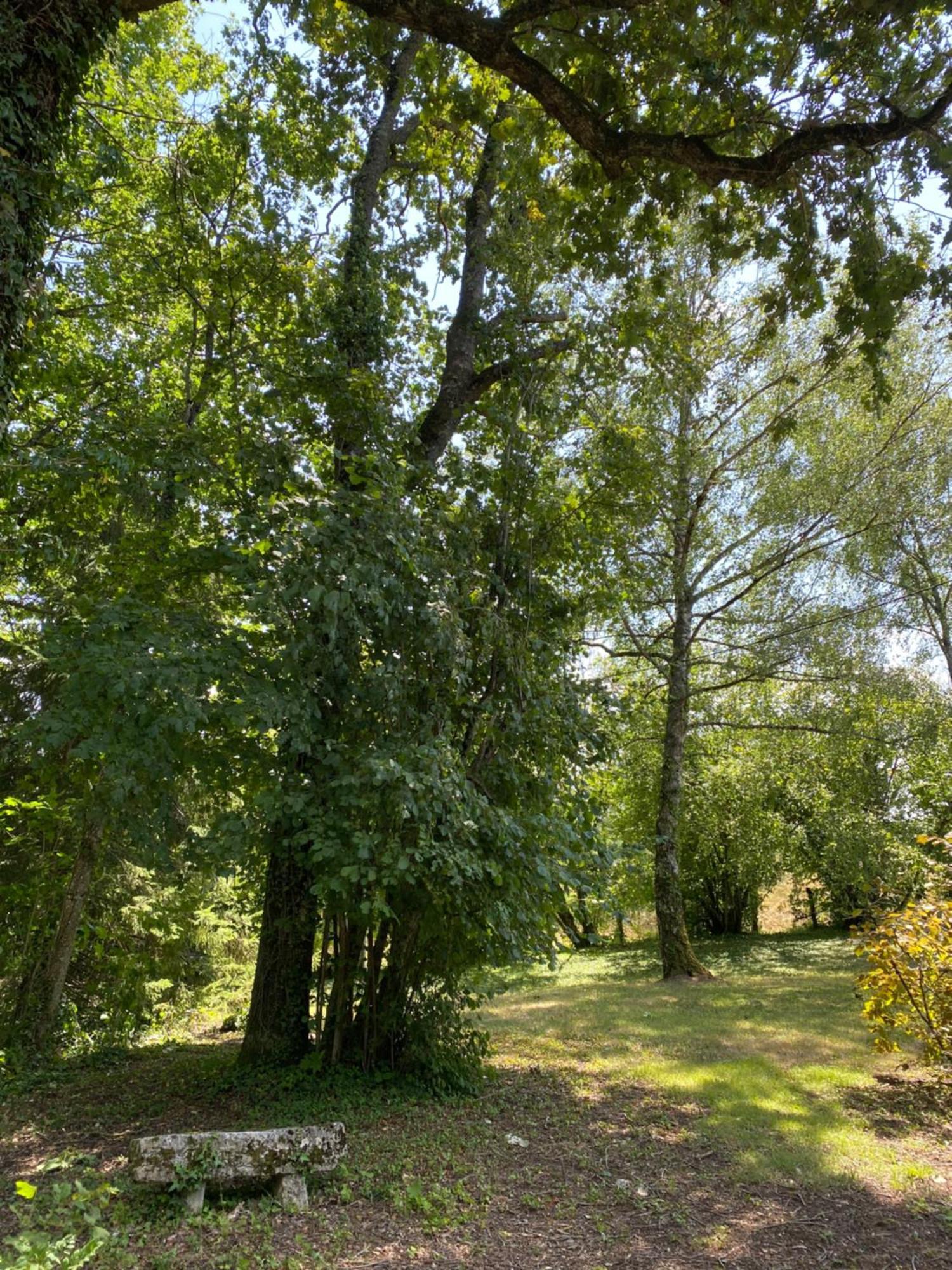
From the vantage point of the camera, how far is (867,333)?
460cm

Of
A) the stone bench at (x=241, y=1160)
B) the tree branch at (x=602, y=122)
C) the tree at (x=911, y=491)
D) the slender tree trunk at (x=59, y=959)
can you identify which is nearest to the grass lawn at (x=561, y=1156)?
the stone bench at (x=241, y=1160)

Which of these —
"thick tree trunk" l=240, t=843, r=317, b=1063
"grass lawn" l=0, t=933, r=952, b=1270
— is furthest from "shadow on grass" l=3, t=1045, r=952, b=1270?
"thick tree trunk" l=240, t=843, r=317, b=1063

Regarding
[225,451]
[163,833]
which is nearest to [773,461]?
[225,451]

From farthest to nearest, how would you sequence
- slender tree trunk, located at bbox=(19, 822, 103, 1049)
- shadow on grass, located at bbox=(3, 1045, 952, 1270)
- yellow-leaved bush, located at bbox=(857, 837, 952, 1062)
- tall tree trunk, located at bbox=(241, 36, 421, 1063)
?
slender tree trunk, located at bbox=(19, 822, 103, 1049), tall tree trunk, located at bbox=(241, 36, 421, 1063), yellow-leaved bush, located at bbox=(857, 837, 952, 1062), shadow on grass, located at bbox=(3, 1045, 952, 1270)

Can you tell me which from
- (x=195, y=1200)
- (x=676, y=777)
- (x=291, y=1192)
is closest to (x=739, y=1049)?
(x=676, y=777)

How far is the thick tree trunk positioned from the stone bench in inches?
77.5

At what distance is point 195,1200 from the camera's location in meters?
3.57

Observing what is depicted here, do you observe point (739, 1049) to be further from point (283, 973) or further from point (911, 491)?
point (911, 491)

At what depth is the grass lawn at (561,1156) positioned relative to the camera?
3.35m

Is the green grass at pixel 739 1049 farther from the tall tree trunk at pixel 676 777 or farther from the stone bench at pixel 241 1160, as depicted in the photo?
the stone bench at pixel 241 1160

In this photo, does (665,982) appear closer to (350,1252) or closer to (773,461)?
(773,461)

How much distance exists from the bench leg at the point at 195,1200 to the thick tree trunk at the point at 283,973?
2153mm

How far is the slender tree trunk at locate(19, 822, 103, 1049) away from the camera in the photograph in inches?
283

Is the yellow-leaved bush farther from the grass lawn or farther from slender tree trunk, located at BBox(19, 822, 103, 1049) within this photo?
slender tree trunk, located at BBox(19, 822, 103, 1049)
